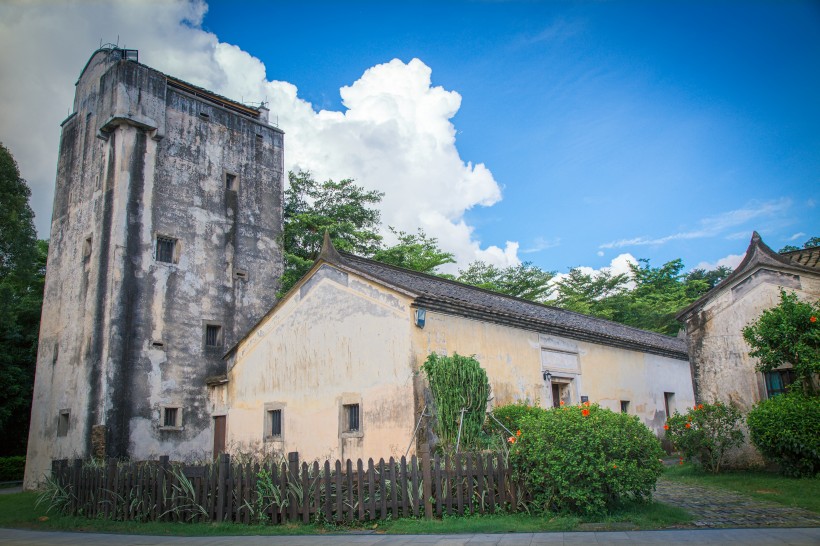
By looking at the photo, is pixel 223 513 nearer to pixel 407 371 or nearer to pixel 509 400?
pixel 407 371

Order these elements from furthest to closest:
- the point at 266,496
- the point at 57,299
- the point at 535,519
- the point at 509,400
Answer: the point at 57,299
the point at 509,400
the point at 266,496
the point at 535,519

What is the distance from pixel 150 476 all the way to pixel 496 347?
28.3ft

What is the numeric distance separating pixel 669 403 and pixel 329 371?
601 inches

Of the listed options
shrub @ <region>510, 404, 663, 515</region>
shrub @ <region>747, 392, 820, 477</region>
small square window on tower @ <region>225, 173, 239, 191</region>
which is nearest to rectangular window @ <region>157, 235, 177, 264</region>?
small square window on tower @ <region>225, 173, 239, 191</region>

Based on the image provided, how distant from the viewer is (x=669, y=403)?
23359 mm

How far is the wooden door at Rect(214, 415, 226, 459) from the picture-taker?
744 inches

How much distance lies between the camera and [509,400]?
1532 centimetres

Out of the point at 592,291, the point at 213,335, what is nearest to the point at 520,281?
the point at 592,291

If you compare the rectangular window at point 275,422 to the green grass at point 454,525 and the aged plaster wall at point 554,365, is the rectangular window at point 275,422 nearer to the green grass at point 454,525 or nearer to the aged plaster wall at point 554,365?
the aged plaster wall at point 554,365

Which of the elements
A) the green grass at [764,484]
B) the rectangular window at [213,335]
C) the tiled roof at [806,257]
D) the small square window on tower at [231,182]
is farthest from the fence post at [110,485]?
the tiled roof at [806,257]

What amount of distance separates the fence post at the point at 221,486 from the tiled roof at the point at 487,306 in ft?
17.1

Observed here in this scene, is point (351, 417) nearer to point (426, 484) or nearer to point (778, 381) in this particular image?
point (426, 484)

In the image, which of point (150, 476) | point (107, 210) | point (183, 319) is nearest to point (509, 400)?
point (150, 476)

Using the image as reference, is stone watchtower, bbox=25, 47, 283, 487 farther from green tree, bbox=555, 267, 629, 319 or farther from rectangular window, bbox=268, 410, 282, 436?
green tree, bbox=555, 267, 629, 319
